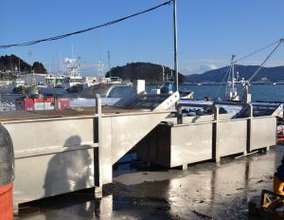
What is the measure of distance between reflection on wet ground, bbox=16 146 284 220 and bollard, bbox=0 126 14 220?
11.3 ft

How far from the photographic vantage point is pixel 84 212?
352 inches

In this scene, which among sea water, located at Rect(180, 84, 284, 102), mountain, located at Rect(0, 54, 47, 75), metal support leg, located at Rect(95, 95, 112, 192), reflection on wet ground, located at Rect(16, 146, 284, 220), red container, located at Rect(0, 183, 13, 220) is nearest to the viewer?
red container, located at Rect(0, 183, 13, 220)

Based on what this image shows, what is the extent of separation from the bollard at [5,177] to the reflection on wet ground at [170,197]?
344cm

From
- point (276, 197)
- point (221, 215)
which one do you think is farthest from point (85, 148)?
point (276, 197)

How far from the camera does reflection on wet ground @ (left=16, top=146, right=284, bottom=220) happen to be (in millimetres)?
8781

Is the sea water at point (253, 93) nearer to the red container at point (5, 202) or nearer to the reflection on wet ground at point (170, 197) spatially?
the reflection on wet ground at point (170, 197)

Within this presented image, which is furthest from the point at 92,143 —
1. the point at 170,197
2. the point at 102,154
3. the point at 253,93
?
the point at 253,93

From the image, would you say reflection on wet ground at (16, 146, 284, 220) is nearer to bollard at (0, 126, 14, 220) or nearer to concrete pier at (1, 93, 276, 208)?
concrete pier at (1, 93, 276, 208)

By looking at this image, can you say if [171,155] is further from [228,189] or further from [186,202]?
[186,202]

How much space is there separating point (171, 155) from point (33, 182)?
455 cm

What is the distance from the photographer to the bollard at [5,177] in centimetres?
514

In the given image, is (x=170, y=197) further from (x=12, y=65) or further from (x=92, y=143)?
(x=12, y=65)

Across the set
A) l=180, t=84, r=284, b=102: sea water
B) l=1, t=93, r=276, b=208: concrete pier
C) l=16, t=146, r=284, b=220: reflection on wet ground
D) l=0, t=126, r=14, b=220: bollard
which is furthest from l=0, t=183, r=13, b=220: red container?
l=180, t=84, r=284, b=102: sea water

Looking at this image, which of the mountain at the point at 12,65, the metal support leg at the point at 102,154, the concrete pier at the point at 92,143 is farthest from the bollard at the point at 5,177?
the mountain at the point at 12,65
